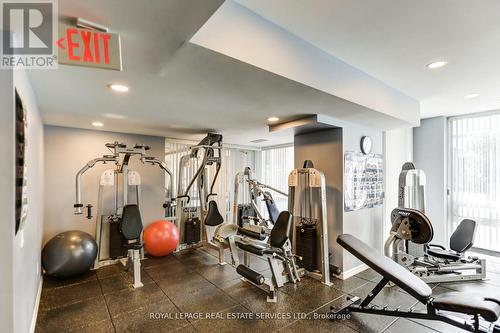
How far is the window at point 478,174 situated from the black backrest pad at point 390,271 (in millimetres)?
3529

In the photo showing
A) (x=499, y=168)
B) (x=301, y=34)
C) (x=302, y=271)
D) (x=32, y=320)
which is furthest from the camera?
(x=499, y=168)

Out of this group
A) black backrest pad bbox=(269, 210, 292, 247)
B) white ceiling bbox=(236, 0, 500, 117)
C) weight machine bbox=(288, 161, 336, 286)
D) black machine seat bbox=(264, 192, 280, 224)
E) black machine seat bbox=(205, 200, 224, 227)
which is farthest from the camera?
black machine seat bbox=(264, 192, 280, 224)

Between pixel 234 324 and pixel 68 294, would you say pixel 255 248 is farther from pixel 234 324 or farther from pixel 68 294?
pixel 68 294

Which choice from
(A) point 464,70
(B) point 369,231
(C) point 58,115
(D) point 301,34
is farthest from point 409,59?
(C) point 58,115

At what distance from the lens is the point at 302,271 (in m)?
3.56

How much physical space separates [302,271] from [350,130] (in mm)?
2201

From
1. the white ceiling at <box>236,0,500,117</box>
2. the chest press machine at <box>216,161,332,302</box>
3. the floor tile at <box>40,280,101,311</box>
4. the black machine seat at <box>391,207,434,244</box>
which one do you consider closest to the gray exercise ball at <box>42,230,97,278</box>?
the floor tile at <box>40,280,101,311</box>

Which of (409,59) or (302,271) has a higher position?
(409,59)

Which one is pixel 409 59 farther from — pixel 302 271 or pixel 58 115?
pixel 58 115

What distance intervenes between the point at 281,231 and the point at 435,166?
3954 mm

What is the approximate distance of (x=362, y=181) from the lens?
3.81 metres

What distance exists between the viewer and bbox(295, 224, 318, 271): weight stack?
141 inches

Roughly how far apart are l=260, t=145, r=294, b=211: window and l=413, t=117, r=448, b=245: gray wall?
2.86 m

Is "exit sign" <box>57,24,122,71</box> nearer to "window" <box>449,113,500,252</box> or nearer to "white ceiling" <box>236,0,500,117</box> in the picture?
"white ceiling" <box>236,0,500,117</box>
